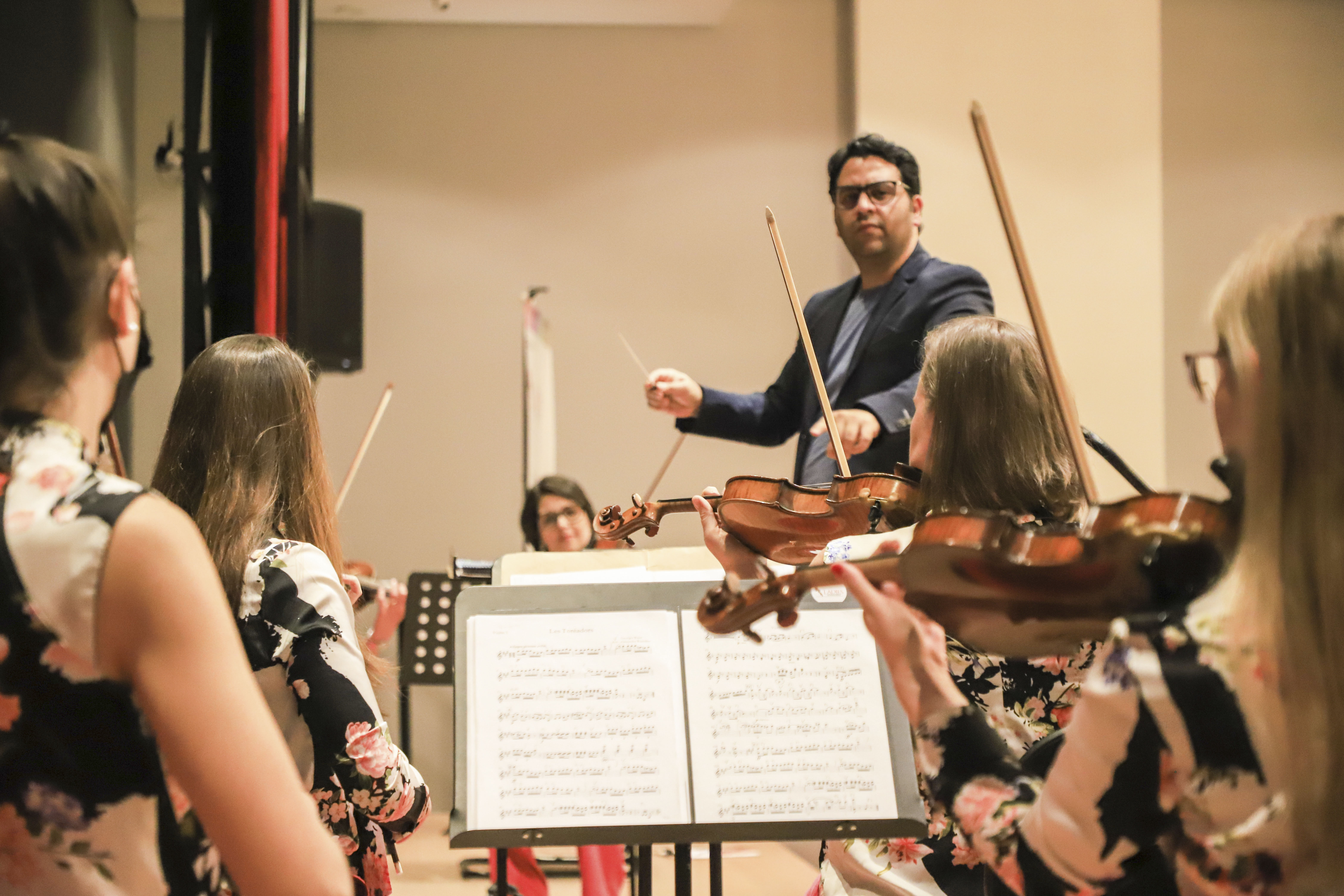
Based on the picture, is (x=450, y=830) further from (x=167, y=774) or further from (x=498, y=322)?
(x=498, y=322)

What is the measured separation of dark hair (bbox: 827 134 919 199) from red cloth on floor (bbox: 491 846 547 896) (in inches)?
78.8

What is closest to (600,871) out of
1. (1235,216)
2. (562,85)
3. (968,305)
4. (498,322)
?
(968,305)

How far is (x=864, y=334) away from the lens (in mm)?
2939

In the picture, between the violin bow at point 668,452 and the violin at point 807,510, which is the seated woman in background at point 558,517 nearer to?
the violin bow at point 668,452

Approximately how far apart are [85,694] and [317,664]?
71 centimetres

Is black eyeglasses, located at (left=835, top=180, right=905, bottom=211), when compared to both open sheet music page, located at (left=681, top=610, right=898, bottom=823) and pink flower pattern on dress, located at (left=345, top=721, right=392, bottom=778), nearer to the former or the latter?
open sheet music page, located at (left=681, top=610, right=898, bottom=823)

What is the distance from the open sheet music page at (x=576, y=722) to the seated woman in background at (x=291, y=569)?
164mm

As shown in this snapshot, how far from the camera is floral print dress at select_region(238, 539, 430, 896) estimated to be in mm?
1558

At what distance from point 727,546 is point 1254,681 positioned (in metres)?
1.42

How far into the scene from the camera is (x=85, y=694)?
85 centimetres

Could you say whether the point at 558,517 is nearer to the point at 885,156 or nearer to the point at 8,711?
the point at 885,156

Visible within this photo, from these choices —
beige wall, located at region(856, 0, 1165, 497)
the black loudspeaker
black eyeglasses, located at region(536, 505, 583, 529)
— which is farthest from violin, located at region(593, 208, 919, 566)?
beige wall, located at region(856, 0, 1165, 497)

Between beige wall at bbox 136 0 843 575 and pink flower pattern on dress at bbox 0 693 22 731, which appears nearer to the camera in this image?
pink flower pattern on dress at bbox 0 693 22 731

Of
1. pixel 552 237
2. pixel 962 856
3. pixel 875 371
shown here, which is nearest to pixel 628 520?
pixel 875 371
